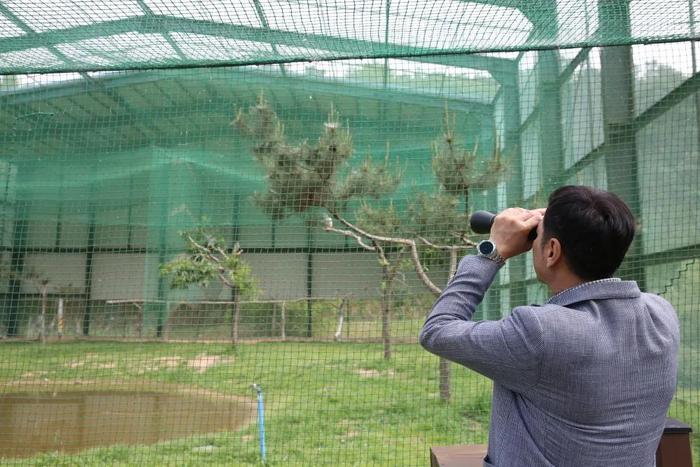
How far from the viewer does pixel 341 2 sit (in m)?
2.28

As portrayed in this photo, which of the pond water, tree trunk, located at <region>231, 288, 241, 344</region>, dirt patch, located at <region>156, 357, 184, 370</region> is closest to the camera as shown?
the pond water

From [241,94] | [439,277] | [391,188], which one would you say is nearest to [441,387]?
[439,277]

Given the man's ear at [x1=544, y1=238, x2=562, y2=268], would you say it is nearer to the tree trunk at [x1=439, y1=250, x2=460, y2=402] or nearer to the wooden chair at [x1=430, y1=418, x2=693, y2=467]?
the wooden chair at [x1=430, y1=418, x2=693, y2=467]

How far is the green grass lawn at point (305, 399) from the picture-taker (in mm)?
3439

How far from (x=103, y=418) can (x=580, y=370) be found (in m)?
4.97

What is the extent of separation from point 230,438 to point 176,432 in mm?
756

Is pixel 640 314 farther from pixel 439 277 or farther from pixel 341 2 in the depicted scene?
pixel 439 277

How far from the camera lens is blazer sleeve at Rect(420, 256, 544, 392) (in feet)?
2.23

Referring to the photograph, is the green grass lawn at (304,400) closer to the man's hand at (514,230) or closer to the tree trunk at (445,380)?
the tree trunk at (445,380)

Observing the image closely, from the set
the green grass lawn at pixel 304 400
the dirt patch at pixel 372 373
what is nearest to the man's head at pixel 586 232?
the green grass lawn at pixel 304 400

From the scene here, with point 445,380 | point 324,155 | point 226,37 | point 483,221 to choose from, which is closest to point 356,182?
point 324,155

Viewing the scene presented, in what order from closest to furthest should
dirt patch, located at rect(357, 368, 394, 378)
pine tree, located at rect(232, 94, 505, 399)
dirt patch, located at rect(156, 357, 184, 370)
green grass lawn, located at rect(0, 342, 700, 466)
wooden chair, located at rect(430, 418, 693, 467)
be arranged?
1. wooden chair, located at rect(430, 418, 693, 467)
2. green grass lawn, located at rect(0, 342, 700, 466)
3. pine tree, located at rect(232, 94, 505, 399)
4. dirt patch, located at rect(357, 368, 394, 378)
5. dirt patch, located at rect(156, 357, 184, 370)

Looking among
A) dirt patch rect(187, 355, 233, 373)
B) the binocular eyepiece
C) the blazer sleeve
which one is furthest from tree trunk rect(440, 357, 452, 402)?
the blazer sleeve

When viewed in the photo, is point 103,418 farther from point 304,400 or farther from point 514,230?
point 514,230
